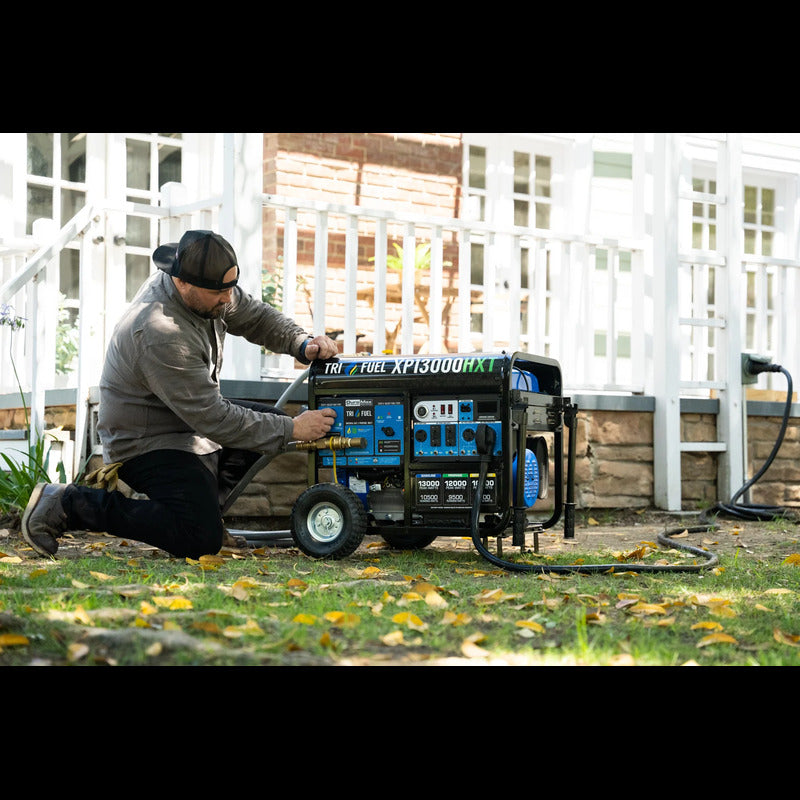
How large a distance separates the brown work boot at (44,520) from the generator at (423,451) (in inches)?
37.6

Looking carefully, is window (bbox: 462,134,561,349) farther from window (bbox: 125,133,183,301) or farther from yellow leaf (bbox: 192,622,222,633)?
yellow leaf (bbox: 192,622,222,633)

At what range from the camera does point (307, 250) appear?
822 cm

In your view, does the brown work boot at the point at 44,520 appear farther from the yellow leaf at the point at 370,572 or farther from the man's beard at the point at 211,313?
the yellow leaf at the point at 370,572

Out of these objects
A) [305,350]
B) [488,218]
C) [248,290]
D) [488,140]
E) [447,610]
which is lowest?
[447,610]

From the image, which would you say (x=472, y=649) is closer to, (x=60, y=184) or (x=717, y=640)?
(x=717, y=640)

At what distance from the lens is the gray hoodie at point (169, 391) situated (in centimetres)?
430

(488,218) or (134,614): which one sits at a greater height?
(488,218)

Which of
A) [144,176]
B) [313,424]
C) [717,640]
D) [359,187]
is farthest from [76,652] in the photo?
[359,187]

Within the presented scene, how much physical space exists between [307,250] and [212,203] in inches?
99.3

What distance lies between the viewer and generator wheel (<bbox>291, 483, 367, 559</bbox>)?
4418mm

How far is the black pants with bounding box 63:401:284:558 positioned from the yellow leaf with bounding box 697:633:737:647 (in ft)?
7.51

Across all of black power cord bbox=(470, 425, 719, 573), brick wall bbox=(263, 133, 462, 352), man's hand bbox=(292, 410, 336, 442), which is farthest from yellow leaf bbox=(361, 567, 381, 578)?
brick wall bbox=(263, 133, 462, 352)
